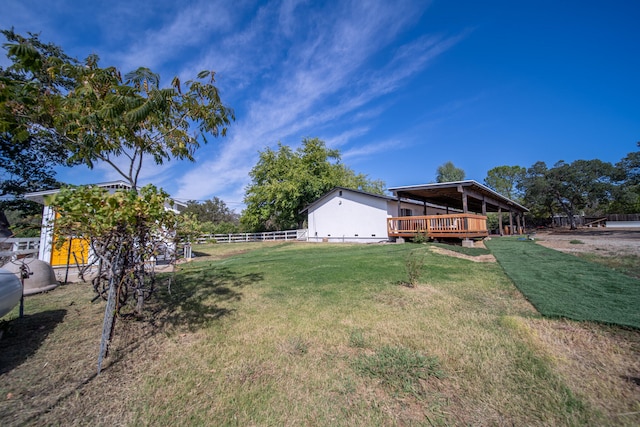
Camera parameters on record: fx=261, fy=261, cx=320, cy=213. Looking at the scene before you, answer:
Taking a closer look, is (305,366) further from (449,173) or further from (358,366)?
(449,173)

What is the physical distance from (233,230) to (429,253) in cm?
2931

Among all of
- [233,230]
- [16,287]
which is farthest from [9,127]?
[233,230]

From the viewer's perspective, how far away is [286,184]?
25938mm

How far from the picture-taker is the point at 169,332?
383 cm

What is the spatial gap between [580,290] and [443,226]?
30.0 ft

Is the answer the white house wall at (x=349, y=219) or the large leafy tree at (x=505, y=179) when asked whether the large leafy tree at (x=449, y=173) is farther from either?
the white house wall at (x=349, y=219)

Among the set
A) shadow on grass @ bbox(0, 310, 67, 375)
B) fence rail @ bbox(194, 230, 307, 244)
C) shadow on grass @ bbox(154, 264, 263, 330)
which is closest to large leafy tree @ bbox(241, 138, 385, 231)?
fence rail @ bbox(194, 230, 307, 244)

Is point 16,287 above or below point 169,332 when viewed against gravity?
above

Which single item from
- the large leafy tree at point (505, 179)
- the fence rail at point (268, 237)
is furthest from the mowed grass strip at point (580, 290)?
the large leafy tree at point (505, 179)

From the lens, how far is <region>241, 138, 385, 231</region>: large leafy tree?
87.6ft

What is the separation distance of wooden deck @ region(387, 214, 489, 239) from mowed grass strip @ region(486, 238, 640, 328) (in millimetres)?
5189

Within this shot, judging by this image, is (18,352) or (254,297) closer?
(18,352)

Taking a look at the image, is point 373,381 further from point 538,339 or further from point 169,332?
point 169,332

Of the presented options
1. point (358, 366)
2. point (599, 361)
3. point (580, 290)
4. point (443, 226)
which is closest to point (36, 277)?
point (358, 366)
